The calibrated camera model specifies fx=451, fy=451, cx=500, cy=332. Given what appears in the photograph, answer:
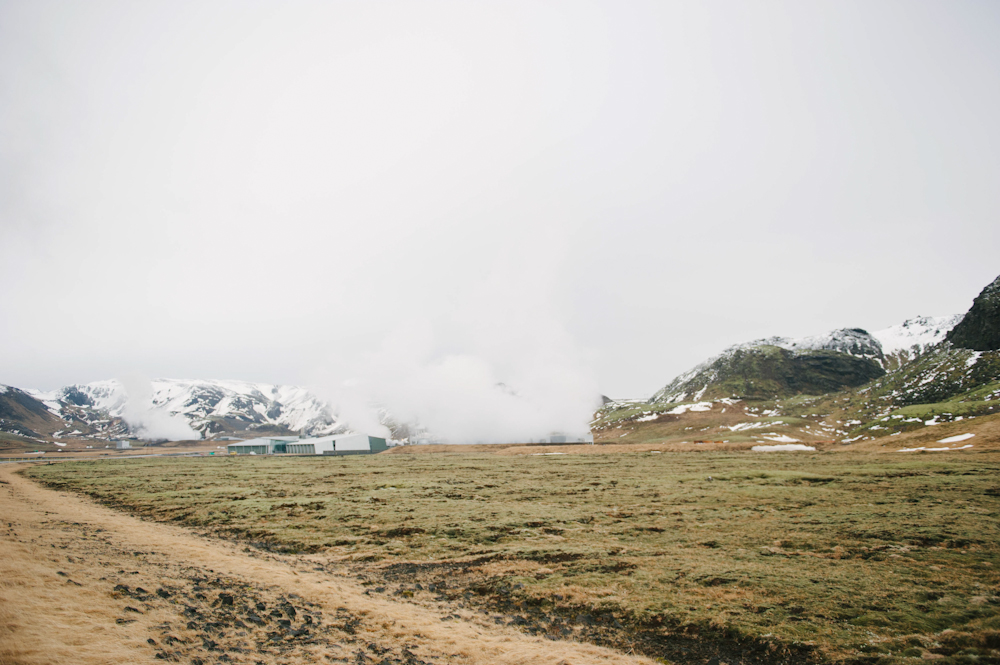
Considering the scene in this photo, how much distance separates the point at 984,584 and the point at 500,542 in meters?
15.0

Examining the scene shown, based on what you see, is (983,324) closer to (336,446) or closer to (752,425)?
(752,425)

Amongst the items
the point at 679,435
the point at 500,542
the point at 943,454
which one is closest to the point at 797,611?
the point at 500,542

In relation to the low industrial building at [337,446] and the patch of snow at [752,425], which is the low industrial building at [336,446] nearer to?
the low industrial building at [337,446]

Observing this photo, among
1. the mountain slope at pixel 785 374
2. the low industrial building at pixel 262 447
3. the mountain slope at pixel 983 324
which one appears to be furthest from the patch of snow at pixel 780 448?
the low industrial building at pixel 262 447

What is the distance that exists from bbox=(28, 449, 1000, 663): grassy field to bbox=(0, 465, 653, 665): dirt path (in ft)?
5.19

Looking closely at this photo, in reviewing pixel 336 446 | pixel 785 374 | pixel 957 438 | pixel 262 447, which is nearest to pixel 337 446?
pixel 336 446

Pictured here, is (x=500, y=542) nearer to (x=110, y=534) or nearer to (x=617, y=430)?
(x=110, y=534)

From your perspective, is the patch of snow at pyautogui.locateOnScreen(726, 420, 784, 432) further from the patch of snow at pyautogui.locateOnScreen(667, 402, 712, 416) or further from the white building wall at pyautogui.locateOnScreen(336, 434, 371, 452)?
the white building wall at pyautogui.locateOnScreen(336, 434, 371, 452)

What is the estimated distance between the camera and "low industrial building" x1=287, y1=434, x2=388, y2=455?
11638 centimetres

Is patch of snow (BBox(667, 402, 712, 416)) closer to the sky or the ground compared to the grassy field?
closer to the ground

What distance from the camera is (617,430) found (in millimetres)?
137250

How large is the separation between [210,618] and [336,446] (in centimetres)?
11613

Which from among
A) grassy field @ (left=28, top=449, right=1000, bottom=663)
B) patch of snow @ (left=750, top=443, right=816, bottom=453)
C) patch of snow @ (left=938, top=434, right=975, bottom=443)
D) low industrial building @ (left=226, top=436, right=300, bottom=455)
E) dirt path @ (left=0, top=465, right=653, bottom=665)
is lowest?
low industrial building @ (left=226, top=436, right=300, bottom=455)

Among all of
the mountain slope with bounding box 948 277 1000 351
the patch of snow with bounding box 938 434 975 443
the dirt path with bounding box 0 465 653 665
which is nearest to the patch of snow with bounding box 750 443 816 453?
the patch of snow with bounding box 938 434 975 443
